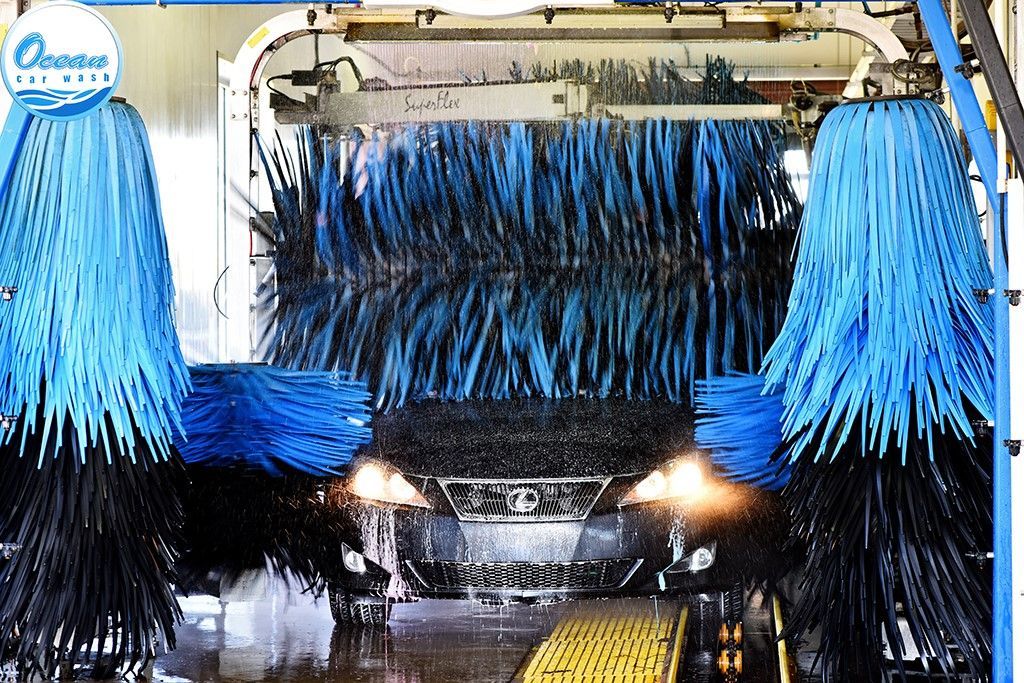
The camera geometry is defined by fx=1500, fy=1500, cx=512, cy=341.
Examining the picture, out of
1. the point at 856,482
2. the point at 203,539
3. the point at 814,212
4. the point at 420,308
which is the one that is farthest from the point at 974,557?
the point at 203,539

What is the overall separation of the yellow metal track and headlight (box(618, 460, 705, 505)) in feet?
1.24

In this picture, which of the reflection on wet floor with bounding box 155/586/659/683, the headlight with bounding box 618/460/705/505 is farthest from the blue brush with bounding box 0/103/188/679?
the headlight with bounding box 618/460/705/505

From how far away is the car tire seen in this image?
532cm

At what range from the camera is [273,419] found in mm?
5410

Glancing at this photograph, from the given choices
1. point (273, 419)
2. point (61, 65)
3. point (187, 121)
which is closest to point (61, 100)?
point (61, 65)

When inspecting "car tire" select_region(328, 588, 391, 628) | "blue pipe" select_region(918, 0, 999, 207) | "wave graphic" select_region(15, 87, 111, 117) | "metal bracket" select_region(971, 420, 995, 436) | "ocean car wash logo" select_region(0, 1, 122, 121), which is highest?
"ocean car wash logo" select_region(0, 1, 122, 121)

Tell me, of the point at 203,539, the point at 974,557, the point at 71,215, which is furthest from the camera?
the point at 203,539

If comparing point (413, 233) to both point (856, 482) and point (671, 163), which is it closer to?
point (671, 163)

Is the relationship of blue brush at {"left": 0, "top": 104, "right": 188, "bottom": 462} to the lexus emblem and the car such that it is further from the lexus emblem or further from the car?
the lexus emblem

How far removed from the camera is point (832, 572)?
449 centimetres

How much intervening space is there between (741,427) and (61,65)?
99.2 inches

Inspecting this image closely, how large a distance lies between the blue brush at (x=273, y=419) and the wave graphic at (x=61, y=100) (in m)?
1.41

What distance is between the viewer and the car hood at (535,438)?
5.15m

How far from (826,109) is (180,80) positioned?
7.60 feet
